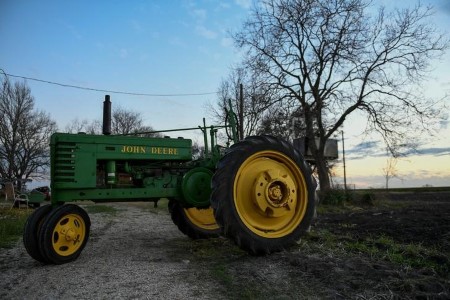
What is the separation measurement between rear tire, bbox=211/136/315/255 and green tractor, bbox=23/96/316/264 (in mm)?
12

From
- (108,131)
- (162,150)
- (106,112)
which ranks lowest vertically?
(162,150)

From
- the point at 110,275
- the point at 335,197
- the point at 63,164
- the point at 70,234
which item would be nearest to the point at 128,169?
the point at 63,164

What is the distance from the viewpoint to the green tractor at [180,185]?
207 inches

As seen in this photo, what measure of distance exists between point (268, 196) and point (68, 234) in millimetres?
2612

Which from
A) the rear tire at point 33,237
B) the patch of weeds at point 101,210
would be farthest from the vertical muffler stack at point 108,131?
the patch of weeds at point 101,210

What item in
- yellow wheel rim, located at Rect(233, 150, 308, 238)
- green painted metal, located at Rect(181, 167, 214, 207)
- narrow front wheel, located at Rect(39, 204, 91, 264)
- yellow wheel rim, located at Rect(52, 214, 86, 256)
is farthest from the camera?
green painted metal, located at Rect(181, 167, 214, 207)

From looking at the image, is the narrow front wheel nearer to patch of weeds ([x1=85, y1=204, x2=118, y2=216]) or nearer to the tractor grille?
the tractor grille

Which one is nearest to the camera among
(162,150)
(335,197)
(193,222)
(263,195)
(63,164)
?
(263,195)

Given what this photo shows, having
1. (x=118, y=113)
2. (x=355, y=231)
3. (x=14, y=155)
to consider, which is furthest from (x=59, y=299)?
(x=118, y=113)

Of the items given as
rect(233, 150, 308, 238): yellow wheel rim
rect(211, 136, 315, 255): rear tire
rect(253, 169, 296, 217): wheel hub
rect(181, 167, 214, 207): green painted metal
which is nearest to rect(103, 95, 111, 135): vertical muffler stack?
rect(181, 167, 214, 207): green painted metal

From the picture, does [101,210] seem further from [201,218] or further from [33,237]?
[33,237]

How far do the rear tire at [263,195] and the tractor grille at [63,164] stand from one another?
2.09 meters

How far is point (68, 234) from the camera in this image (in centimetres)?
539

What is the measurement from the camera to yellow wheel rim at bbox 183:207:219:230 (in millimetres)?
7520
